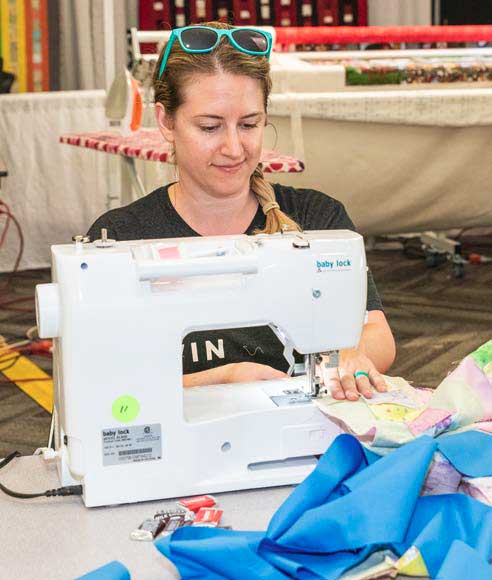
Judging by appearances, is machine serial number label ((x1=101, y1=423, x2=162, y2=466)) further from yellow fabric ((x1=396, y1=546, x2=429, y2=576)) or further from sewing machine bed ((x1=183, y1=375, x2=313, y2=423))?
yellow fabric ((x1=396, y1=546, x2=429, y2=576))

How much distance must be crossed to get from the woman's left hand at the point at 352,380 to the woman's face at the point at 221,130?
0.46m

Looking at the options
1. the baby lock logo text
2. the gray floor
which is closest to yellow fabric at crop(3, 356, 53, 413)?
the gray floor

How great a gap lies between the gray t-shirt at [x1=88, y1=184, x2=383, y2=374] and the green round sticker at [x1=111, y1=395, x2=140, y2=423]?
1.65 ft

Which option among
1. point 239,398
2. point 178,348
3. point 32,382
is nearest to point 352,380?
point 239,398

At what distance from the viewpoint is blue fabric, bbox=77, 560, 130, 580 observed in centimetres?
110

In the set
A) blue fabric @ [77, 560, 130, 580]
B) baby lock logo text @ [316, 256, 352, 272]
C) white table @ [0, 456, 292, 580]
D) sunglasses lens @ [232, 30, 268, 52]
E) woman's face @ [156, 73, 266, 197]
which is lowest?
white table @ [0, 456, 292, 580]

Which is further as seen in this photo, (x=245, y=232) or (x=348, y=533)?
(x=245, y=232)

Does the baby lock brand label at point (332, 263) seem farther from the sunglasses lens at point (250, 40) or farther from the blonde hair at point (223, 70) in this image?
the sunglasses lens at point (250, 40)

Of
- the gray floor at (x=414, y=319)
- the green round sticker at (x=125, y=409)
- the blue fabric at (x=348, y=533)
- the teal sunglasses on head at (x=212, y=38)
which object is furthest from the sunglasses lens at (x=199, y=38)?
the gray floor at (x=414, y=319)

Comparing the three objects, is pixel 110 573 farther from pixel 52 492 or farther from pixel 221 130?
pixel 221 130

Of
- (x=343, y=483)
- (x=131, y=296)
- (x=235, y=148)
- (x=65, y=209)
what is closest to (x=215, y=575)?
(x=343, y=483)

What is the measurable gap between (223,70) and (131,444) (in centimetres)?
75

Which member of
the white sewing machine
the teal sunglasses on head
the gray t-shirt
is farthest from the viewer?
the gray t-shirt

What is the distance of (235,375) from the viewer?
5.42 feet
